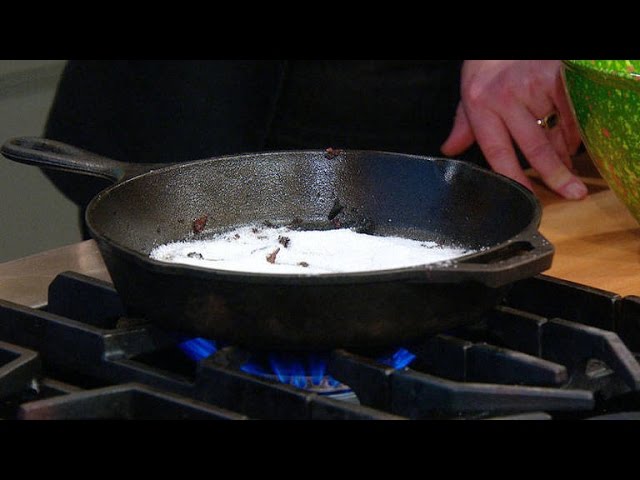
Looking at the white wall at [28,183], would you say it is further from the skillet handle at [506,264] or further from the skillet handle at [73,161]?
the skillet handle at [506,264]

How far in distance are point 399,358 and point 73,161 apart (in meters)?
0.37

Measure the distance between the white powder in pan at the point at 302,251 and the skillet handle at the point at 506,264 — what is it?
13 centimetres

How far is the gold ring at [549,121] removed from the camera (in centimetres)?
145

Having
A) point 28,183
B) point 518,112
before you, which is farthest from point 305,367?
point 28,183

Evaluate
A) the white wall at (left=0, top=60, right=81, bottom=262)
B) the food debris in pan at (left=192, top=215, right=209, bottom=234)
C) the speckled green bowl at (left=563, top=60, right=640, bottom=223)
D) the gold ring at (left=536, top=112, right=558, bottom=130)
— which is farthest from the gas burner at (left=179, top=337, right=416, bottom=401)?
the white wall at (left=0, top=60, right=81, bottom=262)

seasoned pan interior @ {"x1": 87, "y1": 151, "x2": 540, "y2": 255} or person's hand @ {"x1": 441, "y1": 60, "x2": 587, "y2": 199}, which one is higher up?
A: person's hand @ {"x1": 441, "y1": 60, "x2": 587, "y2": 199}

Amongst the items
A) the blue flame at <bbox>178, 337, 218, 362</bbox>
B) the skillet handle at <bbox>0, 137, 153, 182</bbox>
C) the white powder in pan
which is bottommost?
the blue flame at <bbox>178, 337, 218, 362</bbox>

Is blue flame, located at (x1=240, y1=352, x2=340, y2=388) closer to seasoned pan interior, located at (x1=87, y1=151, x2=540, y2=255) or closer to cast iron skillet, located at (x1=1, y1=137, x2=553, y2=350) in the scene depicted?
cast iron skillet, located at (x1=1, y1=137, x2=553, y2=350)

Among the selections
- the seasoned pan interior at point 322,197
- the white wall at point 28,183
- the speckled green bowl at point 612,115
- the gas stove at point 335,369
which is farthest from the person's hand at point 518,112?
the white wall at point 28,183

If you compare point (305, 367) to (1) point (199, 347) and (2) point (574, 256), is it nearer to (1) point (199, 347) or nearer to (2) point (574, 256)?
(1) point (199, 347)

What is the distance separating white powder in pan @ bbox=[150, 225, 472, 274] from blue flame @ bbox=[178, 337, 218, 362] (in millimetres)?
66

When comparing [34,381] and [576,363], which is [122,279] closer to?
Result: [34,381]

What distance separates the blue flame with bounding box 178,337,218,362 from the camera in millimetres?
849

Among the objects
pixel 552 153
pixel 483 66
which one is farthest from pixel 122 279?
pixel 483 66
